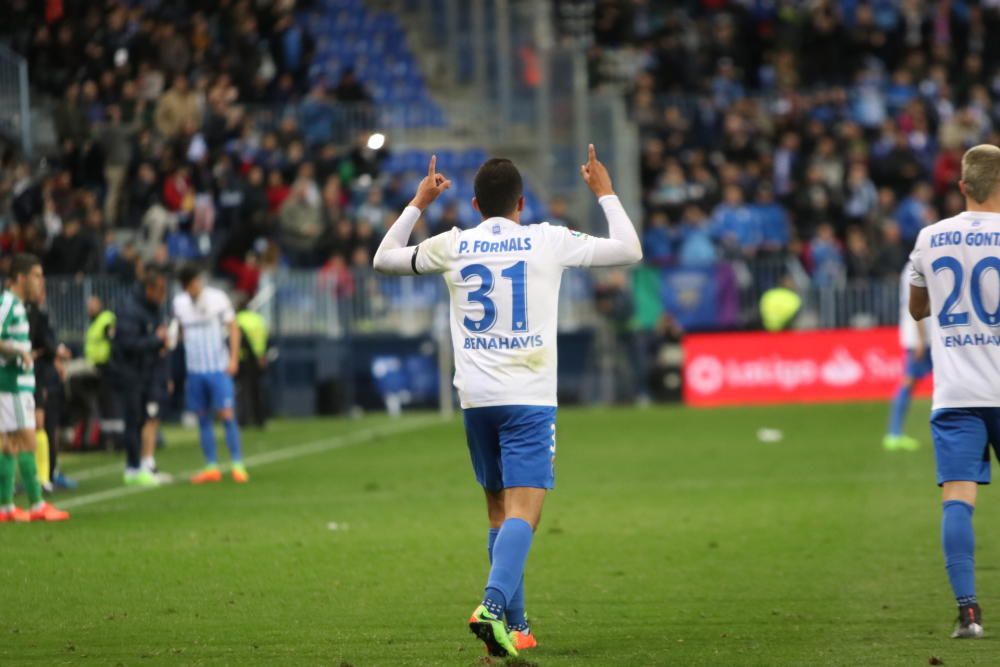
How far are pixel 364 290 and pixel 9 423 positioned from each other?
1615 centimetres

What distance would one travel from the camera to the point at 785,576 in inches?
441

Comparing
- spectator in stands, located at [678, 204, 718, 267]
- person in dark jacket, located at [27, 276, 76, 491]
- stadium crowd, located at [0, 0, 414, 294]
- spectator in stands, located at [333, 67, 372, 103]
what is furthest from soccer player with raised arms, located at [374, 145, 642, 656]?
spectator in stands, located at [333, 67, 372, 103]

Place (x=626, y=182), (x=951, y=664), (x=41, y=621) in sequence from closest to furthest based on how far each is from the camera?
(x=951, y=664) → (x=41, y=621) → (x=626, y=182)

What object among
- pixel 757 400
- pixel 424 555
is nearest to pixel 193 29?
pixel 757 400

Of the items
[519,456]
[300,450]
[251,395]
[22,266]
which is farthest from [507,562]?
[251,395]

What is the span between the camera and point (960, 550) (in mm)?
8641

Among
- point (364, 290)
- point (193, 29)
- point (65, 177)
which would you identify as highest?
point (193, 29)

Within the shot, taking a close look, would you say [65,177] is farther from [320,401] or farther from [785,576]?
[785,576]

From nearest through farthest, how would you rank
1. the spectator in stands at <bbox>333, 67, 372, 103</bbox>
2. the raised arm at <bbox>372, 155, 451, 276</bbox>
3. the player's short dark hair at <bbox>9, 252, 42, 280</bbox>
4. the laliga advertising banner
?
1. the raised arm at <bbox>372, 155, 451, 276</bbox>
2. the player's short dark hair at <bbox>9, 252, 42, 280</bbox>
3. the laliga advertising banner
4. the spectator in stands at <bbox>333, 67, 372, 103</bbox>

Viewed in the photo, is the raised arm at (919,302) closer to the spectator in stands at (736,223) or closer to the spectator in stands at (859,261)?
the spectator in stands at (859,261)

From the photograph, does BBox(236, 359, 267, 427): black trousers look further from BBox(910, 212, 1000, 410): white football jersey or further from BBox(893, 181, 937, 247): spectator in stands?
BBox(910, 212, 1000, 410): white football jersey

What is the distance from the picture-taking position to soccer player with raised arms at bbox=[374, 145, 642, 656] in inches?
316

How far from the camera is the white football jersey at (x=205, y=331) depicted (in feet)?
62.1

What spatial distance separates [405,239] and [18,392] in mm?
7006
